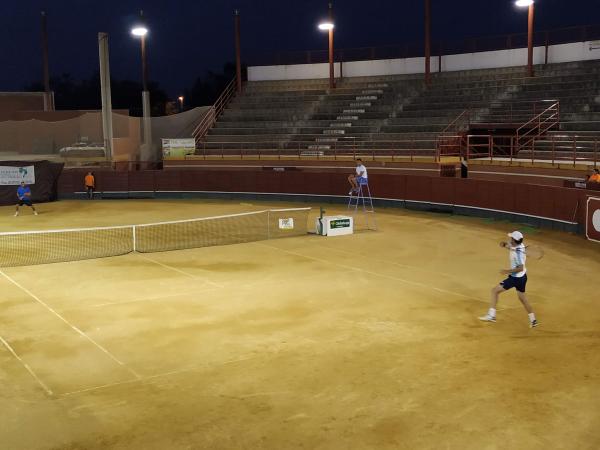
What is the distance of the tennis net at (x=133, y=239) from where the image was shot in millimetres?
21266

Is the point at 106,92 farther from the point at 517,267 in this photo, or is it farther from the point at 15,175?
the point at 517,267

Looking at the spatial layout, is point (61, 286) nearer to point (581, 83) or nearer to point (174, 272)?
point (174, 272)

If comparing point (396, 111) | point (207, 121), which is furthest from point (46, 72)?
point (396, 111)

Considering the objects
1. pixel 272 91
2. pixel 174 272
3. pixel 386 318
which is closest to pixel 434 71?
pixel 272 91

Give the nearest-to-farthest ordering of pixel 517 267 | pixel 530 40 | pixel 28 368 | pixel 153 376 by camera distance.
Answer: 1. pixel 153 376
2. pixel 28 368
3. pixel 517 267
4. pixel 530 40

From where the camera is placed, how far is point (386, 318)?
46.1 feet

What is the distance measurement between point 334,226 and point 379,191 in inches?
432

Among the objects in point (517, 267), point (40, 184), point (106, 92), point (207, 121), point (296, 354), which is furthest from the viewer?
point (207, 121)

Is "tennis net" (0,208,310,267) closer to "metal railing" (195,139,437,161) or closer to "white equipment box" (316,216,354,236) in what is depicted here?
"white equipment box" (316,216,354,236)

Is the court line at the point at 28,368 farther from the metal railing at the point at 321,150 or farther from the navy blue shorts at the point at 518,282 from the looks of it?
the metal railing at the point at 321,150

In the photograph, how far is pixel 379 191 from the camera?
35.1 metres

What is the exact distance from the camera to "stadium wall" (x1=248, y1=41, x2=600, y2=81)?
42.8 m

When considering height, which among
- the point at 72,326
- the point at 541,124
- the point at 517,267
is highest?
the point at 541,124

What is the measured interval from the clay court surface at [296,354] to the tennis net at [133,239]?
1.52 metres
